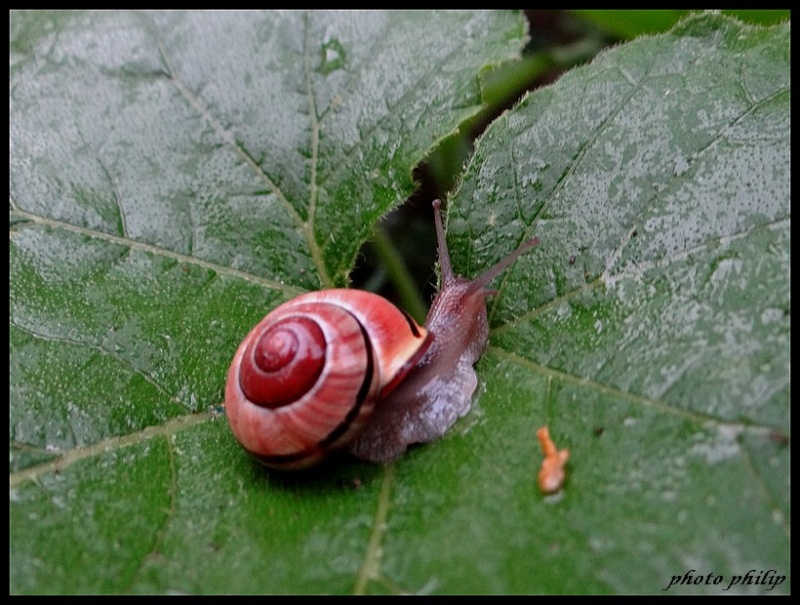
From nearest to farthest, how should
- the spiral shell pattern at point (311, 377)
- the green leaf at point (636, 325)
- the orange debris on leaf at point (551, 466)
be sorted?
1. the green leaf at point (636, 325)
2. the orange debris on leaf at point (551, 466)
3. the spiral shell pattern at point (311, 377)

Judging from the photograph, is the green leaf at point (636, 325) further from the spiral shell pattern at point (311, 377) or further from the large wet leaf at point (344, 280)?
the spiral shell pattern at point (311, 377)

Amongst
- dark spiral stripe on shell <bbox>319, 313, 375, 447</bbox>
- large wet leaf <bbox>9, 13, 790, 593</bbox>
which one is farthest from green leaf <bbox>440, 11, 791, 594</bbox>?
dark spiral stripe on shell <bbox>319, 313, 375, 447</bbox>

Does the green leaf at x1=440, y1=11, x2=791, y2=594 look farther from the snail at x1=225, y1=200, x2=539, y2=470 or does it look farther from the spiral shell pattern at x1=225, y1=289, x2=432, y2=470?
the spiral shell pattern at x1=225, y1=289, x2=432, y2=470

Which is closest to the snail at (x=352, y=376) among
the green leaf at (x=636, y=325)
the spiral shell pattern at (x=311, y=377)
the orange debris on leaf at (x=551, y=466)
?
the spiral shell pattern at (x=311, y=377)

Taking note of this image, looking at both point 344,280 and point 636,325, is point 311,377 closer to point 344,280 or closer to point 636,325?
point 344,280

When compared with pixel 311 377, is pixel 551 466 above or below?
below

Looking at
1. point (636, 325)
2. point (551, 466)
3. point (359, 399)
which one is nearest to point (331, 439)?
point (359, 399)

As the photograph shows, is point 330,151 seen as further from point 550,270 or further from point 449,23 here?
point 550,270
